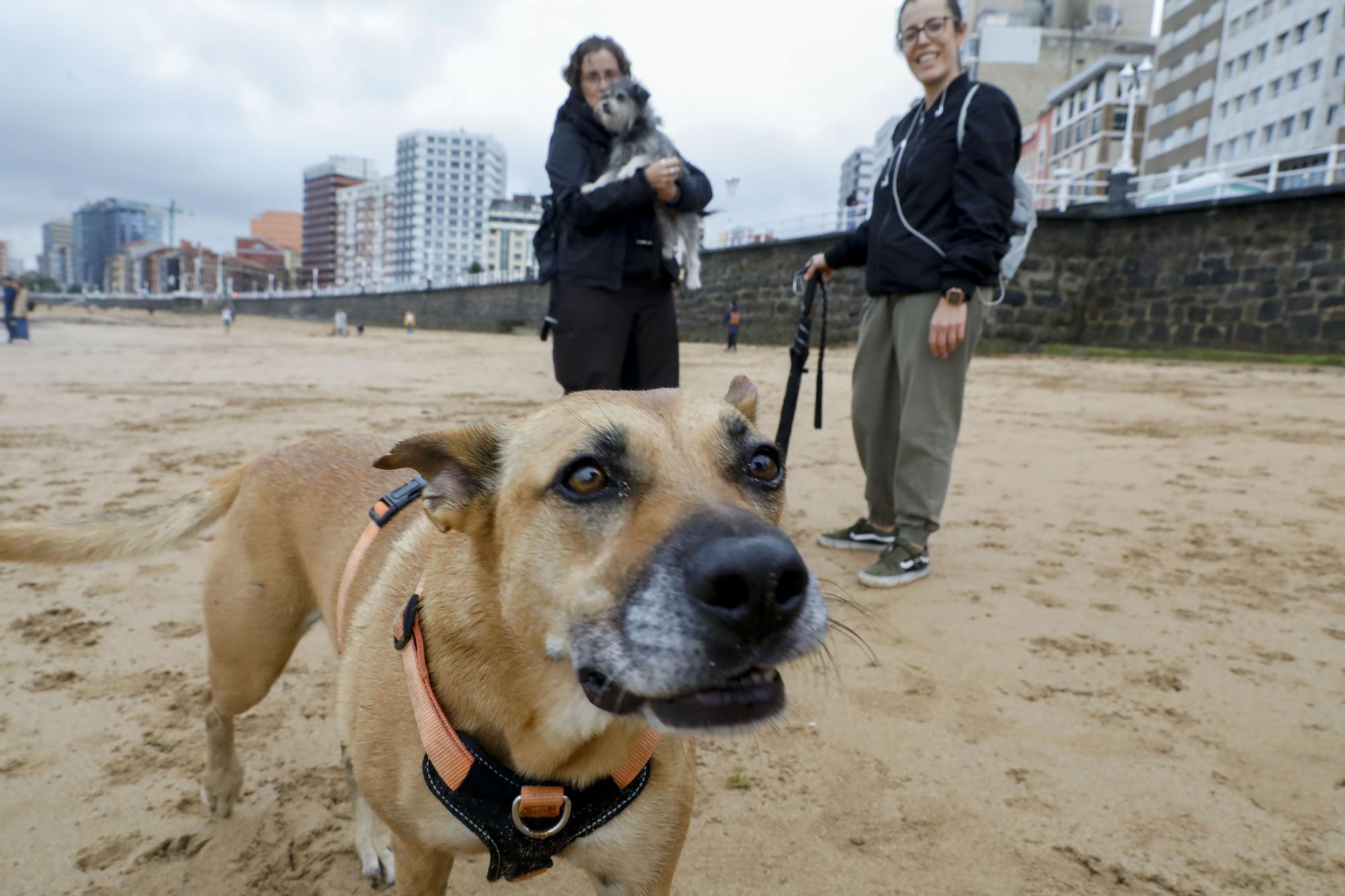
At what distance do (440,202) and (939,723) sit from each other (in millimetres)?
161577

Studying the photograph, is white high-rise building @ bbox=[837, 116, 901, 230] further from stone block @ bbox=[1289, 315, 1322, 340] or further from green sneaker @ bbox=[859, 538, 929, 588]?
stone block @ bbox=[1289, 315, 1322, 340]

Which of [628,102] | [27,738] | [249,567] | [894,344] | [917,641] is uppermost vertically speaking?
[628,102]

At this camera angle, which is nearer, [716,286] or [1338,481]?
[1338,481]

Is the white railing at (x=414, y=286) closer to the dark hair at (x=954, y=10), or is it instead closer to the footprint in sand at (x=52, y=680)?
the dark hair at (x=954, y=10)

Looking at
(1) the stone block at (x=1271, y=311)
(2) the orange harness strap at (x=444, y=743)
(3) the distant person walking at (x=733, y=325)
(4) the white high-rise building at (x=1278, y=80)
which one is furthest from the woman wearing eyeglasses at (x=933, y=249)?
(4) the white high-rise building at (x=1278, y=80)

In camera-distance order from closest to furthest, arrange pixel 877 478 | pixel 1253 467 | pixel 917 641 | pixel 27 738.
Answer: pixel 27 738, pixel 917 641, pixel 877 478, pixel 1253 467

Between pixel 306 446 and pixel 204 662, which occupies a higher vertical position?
pixel 306 446

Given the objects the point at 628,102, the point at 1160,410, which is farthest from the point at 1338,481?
the point at 628,102

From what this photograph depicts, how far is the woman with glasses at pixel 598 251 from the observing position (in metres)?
3.75

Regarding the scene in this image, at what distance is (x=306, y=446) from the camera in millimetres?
2580

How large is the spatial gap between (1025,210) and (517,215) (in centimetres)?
13252

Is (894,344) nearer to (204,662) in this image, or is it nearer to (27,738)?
(204,662)

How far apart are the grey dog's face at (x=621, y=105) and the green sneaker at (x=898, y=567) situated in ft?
8.48

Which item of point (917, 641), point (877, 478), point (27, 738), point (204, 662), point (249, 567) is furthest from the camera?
point (877, 478)
